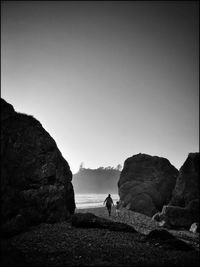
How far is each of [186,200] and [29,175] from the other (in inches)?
1091

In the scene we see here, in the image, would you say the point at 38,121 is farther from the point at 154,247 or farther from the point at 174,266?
the point at 174,266

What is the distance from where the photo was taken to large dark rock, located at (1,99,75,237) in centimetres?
1772

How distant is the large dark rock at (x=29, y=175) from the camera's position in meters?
17.7

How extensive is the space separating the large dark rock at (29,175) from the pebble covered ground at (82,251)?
2222mm

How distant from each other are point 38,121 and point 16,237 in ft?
42.2

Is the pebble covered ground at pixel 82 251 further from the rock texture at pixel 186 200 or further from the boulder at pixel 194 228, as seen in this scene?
the rock texture at pixel 186 200

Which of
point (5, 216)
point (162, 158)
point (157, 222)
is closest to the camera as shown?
point (5, 216)

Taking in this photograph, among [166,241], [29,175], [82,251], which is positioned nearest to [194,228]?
[166,241]

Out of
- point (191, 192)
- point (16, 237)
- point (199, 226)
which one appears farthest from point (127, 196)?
point (16, 237)

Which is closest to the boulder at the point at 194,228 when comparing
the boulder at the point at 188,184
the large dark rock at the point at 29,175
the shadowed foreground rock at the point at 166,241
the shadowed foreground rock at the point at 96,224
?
the boulder at the point at 188,184

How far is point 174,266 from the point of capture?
1200 centimetres

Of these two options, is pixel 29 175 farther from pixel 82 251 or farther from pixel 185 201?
pixel 185 201

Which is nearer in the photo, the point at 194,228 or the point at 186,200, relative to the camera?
the point at 194,228

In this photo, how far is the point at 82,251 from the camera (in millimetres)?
13203
